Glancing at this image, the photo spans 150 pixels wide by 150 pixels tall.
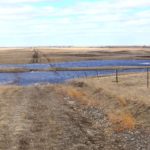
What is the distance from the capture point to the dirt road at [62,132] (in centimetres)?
1812

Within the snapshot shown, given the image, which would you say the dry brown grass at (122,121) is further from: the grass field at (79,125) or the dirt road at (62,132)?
the dirt road at (62,132)

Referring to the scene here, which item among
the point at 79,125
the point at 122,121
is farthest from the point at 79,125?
the point at 122,121

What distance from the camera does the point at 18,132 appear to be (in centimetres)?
2088

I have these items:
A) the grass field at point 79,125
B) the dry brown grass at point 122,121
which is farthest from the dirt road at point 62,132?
the dry brown grass at point 122,121

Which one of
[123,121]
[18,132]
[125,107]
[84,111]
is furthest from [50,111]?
[18,132]

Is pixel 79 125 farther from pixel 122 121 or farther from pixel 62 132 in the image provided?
pixel 62 132

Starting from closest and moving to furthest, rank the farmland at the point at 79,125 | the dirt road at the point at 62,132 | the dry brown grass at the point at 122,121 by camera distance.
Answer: the dirt road at the point at 62,132 → the farmland at the point at 79,125 → the dry brown grass at the point at 122,121

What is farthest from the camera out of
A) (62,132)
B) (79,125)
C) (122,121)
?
(122,121)

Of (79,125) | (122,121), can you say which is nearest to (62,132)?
(79,125)

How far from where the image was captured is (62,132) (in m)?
21.3

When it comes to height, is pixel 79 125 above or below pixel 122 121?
below

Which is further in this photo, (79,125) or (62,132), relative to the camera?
(79,125)

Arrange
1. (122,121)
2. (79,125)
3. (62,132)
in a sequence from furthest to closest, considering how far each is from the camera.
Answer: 1. (122,121)
2. (79,125)
3. (62,132)

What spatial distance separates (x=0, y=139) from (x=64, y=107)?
13.8 meters
